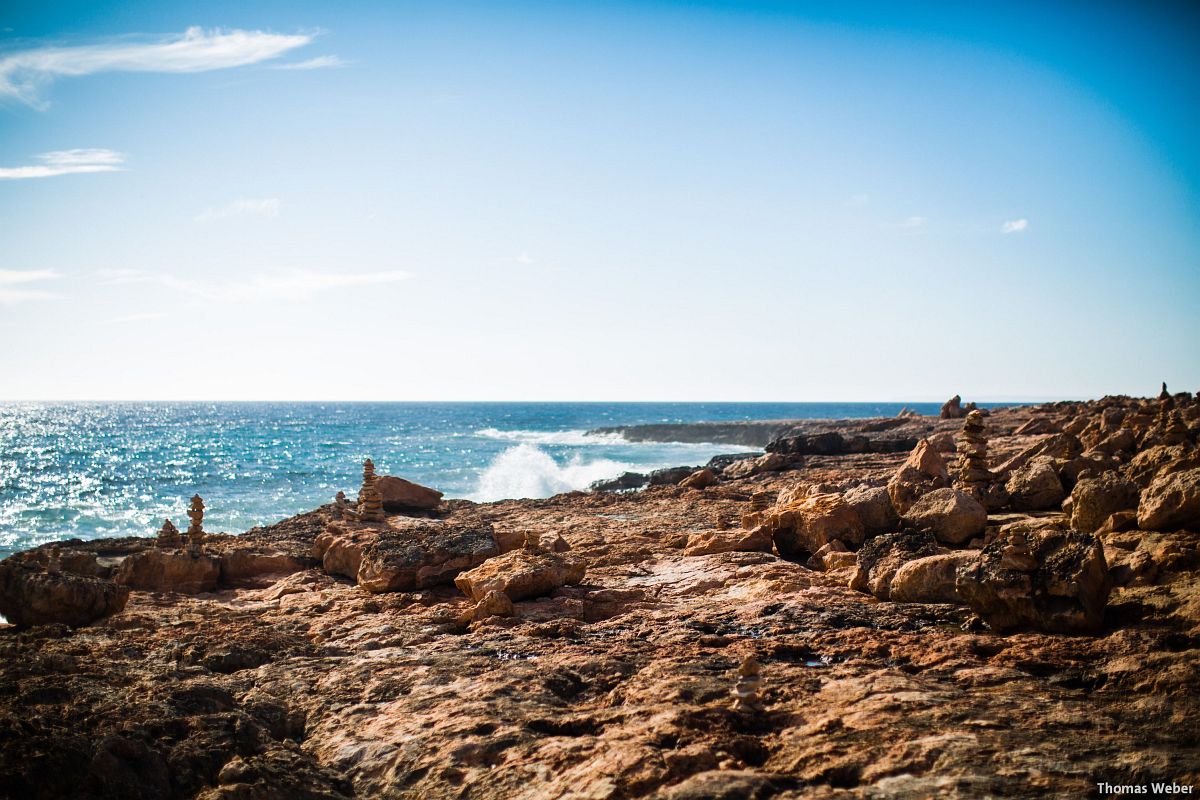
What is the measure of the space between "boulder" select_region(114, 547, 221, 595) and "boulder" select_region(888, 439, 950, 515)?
9.69 m

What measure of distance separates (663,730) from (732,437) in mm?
67042

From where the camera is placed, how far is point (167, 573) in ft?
34.0

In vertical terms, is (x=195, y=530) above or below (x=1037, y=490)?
below

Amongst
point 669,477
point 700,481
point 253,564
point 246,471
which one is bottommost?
point 246,471

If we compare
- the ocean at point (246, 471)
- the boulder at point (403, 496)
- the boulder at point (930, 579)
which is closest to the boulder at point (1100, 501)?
the boulder at point (930, 579)

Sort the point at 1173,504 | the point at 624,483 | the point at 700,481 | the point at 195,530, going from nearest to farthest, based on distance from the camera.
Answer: the point at 1173,504
the point at 195,530
the point at 700,481
the point at 624,483

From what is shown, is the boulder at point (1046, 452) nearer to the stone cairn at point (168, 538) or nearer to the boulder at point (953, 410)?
the stone cairn at point (168, 538)

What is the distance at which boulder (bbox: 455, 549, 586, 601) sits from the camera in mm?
8281

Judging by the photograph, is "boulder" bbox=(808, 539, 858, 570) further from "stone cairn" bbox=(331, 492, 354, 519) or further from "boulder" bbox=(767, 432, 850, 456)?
"boulder" bbox=(767, 432, 850, 456)

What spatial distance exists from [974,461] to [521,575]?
7.09m

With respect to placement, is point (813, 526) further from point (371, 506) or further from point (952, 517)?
point (371, 506)

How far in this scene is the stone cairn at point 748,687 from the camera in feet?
16.7

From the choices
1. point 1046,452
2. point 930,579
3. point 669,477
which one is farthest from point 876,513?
point 669,477

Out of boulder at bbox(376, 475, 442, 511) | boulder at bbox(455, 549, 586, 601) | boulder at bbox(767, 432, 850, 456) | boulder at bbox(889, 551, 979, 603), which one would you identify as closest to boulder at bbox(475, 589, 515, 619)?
boulder at bbox(455, 549, 586, 601)
